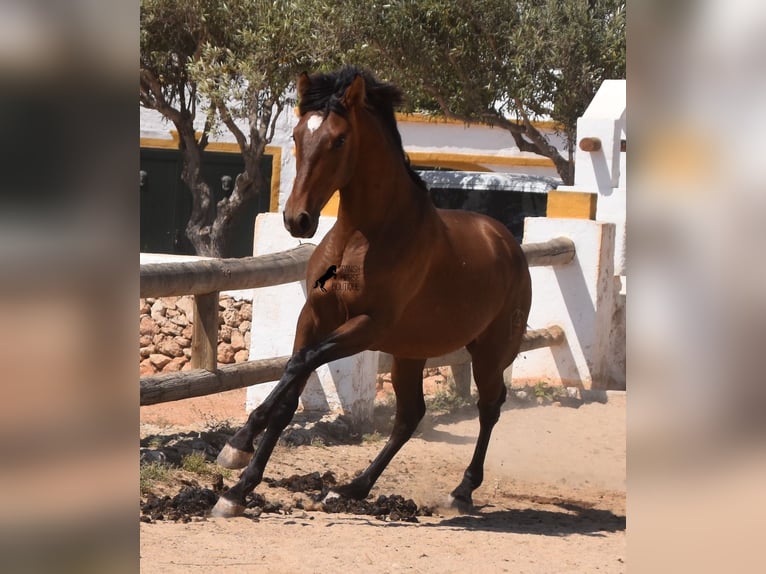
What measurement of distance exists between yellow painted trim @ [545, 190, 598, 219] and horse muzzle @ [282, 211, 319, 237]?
5.42m

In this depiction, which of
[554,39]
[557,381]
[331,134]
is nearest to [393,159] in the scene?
[331,134]

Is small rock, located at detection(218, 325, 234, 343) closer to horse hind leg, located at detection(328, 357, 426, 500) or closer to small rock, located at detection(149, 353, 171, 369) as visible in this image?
small rock, located at detection(149, 353, 171, 369)

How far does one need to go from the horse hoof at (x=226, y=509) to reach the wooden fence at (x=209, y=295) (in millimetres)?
985

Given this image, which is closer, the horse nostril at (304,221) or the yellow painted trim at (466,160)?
the horse nostril at (304,221)

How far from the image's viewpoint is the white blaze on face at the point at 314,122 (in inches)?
179

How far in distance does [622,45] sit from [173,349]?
6224mm

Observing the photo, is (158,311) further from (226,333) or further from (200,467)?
(200,467)

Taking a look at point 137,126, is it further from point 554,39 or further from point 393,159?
point 554,39

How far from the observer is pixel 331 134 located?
455 cm

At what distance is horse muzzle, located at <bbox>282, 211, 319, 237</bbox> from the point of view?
4240mm

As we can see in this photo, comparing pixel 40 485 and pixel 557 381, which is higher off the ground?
pixel 40 485

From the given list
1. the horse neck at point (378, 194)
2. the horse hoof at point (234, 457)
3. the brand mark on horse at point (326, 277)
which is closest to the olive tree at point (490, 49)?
the horse neck at point (378, 194)

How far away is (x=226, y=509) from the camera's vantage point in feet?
14.6

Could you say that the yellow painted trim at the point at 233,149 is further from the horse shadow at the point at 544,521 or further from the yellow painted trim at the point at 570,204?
the horse shadow at the point at 544,521
